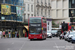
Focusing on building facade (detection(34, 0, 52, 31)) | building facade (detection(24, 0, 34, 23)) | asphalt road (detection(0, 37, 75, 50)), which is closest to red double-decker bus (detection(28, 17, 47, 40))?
asphalt road (detection(0, 37, 75, 50))

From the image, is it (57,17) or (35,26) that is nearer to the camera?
(35,26)

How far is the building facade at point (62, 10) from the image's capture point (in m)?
104

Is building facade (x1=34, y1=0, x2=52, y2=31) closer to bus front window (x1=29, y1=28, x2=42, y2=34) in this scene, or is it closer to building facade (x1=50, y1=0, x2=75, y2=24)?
building facade (x1=50, y1=0, x2=75, y2=24)

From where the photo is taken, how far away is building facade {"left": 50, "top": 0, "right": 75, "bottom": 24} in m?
104

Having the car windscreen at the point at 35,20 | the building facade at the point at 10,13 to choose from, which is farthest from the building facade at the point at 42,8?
the car windscreen at the point at 35,20

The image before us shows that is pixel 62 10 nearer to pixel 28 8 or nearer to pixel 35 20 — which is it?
pixel 28 8

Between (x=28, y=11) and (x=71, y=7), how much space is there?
25.6 metres

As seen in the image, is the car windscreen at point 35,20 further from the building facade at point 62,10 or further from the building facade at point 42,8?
the building facade at point 62,10

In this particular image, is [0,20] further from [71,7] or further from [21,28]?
[71,7]

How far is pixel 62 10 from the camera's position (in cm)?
10456

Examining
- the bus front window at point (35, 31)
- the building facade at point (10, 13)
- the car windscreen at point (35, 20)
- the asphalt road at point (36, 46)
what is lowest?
the asphalt road at point (36, 46)

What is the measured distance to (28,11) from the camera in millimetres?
84625

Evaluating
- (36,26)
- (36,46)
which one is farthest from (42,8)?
(36,46)

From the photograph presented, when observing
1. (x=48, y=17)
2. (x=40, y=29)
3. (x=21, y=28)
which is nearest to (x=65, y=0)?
(x=48, y=17)
